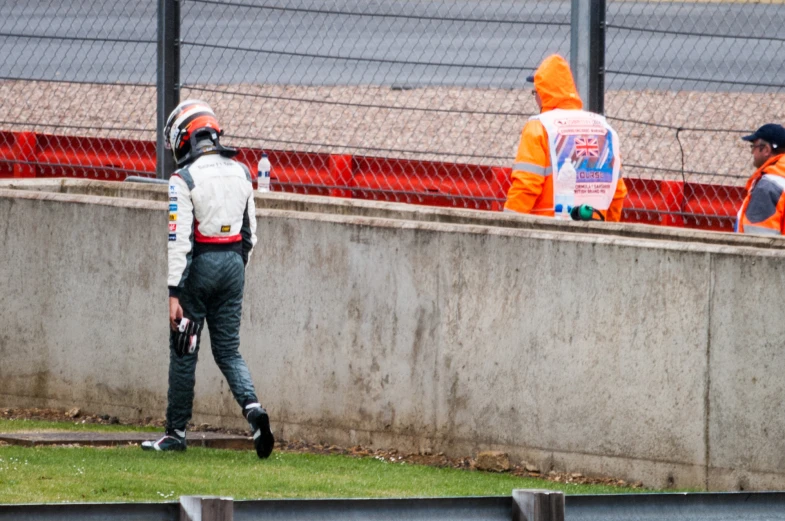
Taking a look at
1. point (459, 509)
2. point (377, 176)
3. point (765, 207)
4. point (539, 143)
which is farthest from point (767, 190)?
point (459, 509)

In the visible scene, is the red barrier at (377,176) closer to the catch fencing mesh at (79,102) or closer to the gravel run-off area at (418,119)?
the catch fencing mesh at (79,102)

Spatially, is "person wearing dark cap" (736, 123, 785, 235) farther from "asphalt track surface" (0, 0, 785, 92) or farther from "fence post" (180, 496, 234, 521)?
"asphalt track surface" (0, 0, 785, 92)

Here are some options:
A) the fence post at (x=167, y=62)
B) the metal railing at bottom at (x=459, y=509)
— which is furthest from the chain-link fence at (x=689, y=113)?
the metal railing at bottom at (x=459, y=509)

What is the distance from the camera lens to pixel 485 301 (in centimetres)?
790

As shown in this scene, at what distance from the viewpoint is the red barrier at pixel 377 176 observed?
11.2m

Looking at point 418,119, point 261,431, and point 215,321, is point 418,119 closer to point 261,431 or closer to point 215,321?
point 215,321

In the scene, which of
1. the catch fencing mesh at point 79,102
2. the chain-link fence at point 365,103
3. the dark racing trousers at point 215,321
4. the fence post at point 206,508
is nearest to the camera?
the fence post at point 206,508

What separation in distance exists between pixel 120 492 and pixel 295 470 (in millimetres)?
1084

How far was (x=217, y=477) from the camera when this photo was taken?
7.07 m

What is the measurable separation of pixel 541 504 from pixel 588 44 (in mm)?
5034

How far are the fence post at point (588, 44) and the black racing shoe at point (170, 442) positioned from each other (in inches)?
114

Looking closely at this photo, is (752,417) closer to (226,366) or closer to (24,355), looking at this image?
(226,366)

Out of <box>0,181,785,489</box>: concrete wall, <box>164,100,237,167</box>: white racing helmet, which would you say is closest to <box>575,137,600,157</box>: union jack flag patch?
<box>0,181,785,489</box>: concrete wall

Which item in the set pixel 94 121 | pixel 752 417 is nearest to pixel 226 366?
pixel 752 417
